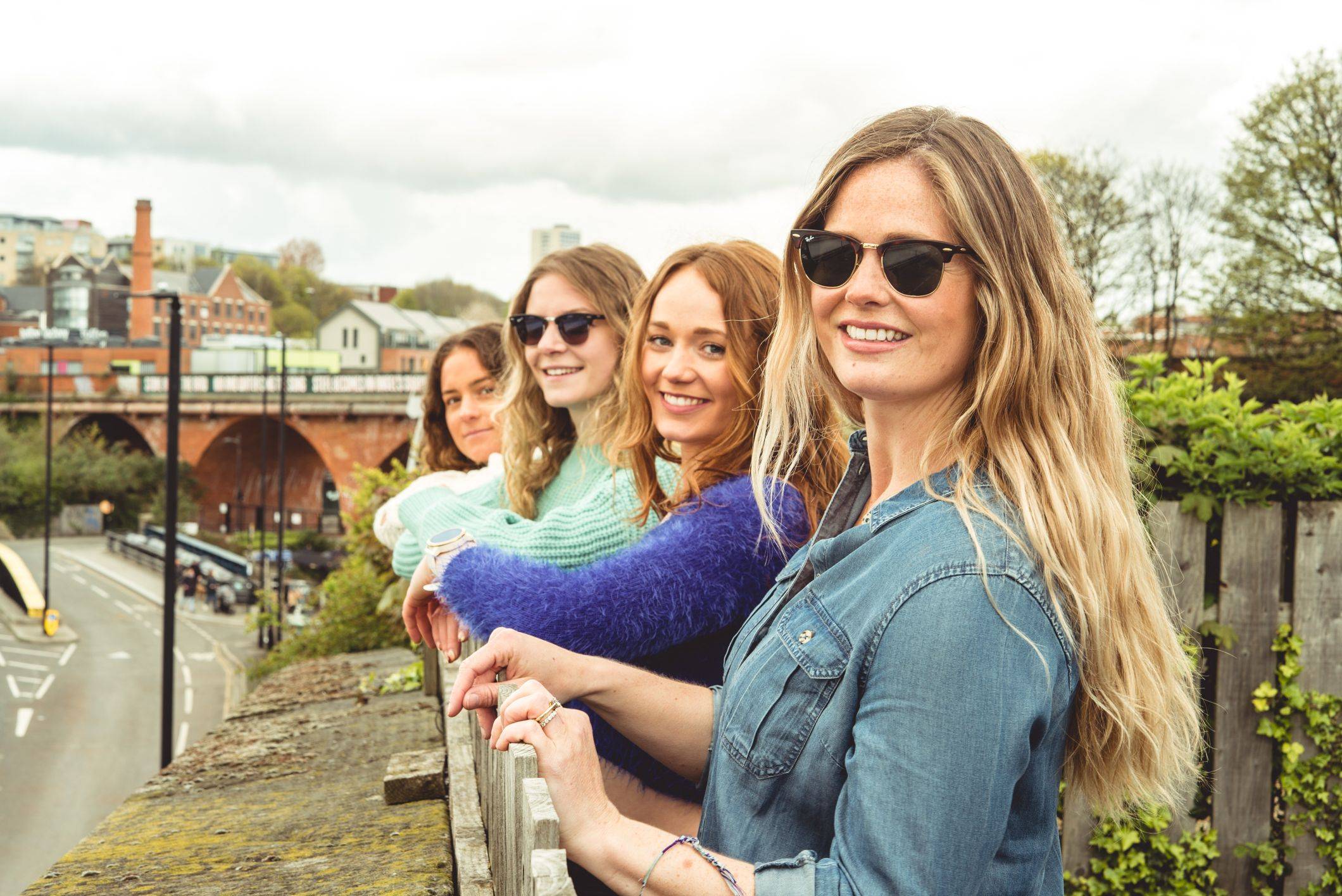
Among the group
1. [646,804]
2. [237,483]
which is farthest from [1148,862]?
[237,483]

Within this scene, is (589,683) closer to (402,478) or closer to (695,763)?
(695,763)

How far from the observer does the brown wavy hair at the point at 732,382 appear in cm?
240

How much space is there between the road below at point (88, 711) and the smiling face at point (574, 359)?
14566mm

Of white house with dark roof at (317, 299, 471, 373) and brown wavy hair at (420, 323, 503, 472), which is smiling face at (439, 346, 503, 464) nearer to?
brown wavy hair at (420, 323, 503, 472)

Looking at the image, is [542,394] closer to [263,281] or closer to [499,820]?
[499,820]

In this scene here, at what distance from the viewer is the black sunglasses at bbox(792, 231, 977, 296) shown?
4.98ft

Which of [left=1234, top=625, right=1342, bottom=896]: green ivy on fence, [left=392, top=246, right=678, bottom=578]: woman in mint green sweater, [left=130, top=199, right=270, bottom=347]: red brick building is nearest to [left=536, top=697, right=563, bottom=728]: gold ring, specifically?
[left=392, top=246, right=678, bottom=578]: woman in mint green sweater

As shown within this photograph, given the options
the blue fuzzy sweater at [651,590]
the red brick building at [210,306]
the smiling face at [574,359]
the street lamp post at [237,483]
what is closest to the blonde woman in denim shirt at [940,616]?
the blue fuzzy sweater at [651,590]

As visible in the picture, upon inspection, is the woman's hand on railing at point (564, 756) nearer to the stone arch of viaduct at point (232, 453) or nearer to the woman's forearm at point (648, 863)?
the woman's forearm at point (648, 863)

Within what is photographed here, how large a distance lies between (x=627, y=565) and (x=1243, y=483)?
2.31 m

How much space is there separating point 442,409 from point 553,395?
173 cm

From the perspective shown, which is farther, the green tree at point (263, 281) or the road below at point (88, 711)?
the green tree at point (263, 281)

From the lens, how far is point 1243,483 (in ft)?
11.7

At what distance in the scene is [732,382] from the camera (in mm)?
2494
